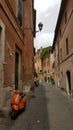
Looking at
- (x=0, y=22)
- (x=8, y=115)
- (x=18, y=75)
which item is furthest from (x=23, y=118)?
(x=18, y=75)

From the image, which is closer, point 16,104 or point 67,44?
point 16,104

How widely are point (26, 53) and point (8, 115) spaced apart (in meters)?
8.73

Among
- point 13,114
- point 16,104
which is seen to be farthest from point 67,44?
point 13,114

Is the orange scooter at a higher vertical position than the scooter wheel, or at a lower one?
higher

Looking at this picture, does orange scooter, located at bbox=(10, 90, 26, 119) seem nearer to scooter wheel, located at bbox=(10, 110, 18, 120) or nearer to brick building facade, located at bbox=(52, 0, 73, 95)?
scooter wheel, located at bbox=(10, 110, 18, 120)

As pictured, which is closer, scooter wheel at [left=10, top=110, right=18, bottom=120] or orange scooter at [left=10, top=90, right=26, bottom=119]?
scooter wheel at [left=10, top=110, right=18, bottom=120]

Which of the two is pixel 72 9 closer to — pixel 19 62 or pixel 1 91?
pixel 19 62

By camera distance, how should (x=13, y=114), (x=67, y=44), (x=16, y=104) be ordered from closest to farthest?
(x=13, y=114) → (x=16, y=104) → (x=67, y=44)

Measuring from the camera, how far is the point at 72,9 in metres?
12.4

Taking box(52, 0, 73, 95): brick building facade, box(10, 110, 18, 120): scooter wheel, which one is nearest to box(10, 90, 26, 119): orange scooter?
box(10, 110, 18, 120): scooter wheel

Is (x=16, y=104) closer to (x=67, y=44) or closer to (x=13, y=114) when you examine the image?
(x=13, y=114)

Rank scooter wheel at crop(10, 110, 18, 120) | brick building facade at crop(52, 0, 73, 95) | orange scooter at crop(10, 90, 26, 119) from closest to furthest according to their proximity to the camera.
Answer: scooter wheel at crop(10, 110, 18, 120)
orange scooter at crop(10, 90, 26, 119)
brick building facade at crop(52, 0, 73, 95)

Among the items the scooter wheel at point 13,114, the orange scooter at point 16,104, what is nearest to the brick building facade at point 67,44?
the orange scooter at point 16,104

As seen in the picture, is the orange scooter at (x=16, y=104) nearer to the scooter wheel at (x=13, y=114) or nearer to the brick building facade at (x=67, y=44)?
the scooter wheel at (x=13, y=114)
